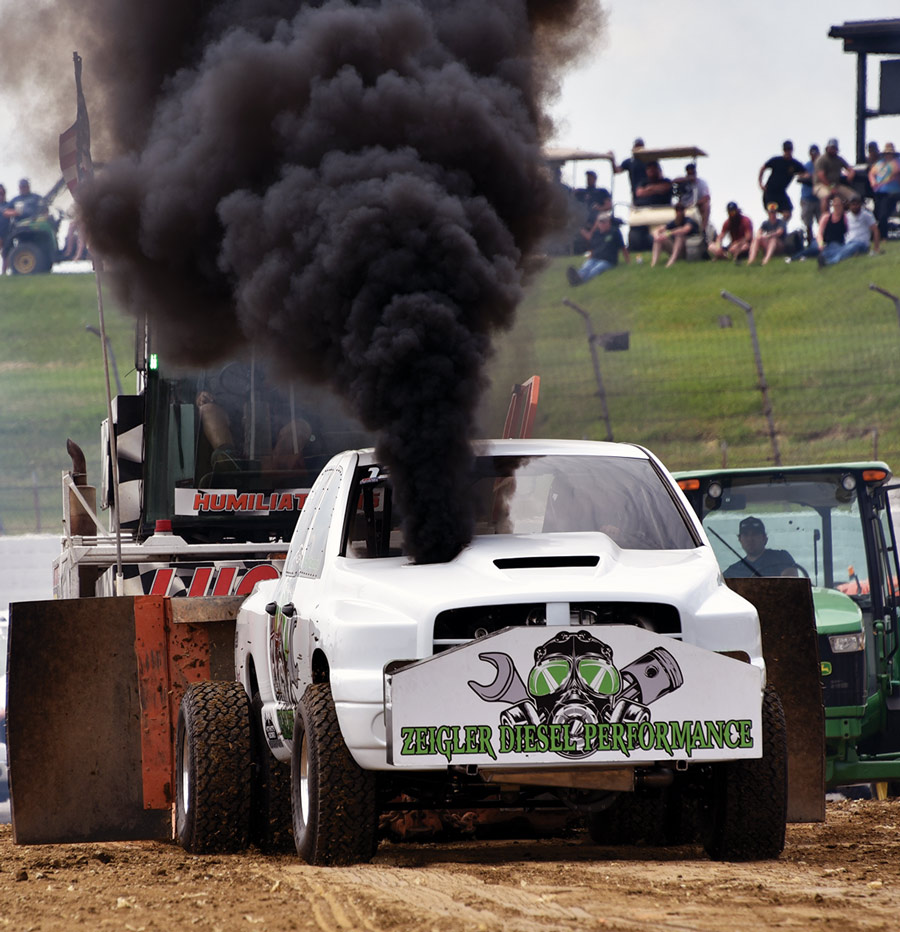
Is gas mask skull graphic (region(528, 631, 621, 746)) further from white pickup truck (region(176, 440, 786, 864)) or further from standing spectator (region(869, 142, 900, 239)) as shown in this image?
standing spectator (region(869, 142, 900, 239))

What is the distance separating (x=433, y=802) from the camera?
6652mm

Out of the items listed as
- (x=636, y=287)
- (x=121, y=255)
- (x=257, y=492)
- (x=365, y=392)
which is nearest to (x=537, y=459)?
(x=365, y=392)

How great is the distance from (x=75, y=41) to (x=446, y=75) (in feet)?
10.4

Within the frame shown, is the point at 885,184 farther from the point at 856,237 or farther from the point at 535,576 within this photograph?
the point at 535,576

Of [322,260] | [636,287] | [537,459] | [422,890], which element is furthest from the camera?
[636,287]

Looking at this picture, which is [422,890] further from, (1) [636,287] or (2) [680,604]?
(1) [636,287]

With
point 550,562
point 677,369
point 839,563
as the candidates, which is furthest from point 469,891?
point 677,369

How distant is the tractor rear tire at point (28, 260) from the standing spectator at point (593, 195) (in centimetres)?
1457

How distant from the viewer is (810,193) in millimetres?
36125

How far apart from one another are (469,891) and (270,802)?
2.17m

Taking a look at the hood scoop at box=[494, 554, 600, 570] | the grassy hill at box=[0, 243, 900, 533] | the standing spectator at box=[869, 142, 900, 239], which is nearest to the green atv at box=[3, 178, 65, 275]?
the grassy hill at box=[0, 243, 900, 533]

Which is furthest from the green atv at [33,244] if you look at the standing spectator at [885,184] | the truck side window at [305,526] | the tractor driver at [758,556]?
the truck side window at [305,526]

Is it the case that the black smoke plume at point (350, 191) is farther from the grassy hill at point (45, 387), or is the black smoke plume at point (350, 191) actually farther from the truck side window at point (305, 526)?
the grassy hill at point (45, 387)

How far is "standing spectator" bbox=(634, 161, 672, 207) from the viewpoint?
125ft
